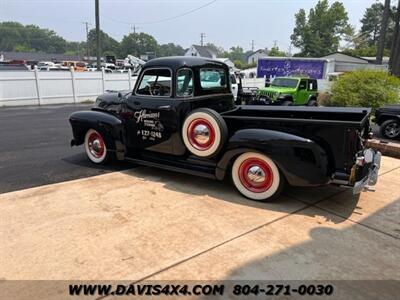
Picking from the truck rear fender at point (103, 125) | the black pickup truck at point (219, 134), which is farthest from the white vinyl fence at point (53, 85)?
the black pickup truck at point (219, 134)

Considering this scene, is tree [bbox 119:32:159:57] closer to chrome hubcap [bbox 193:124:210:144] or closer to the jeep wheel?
the jeep wheel

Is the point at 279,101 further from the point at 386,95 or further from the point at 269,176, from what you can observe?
the point at 269,176

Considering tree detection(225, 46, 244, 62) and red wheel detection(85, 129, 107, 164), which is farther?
tree detection(225, 46, 244, 62)

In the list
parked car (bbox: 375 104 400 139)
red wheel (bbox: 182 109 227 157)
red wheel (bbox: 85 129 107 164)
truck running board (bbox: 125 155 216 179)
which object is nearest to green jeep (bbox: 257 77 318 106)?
parked car (bbox: 375 104 400 139)

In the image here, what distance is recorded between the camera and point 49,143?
824 centimetres

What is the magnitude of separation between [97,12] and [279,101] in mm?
17613

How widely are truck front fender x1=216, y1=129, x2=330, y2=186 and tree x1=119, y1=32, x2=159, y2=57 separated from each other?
115m

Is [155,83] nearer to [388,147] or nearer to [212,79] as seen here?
[212,79]

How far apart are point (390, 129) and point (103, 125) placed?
7605mm

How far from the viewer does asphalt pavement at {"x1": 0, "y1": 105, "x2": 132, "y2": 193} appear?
18.4 ft

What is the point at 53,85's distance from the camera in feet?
57.9

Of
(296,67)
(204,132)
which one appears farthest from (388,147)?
(296,67)

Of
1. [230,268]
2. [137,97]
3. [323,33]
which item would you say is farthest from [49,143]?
[323,33]

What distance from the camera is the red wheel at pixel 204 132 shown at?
4809mm
